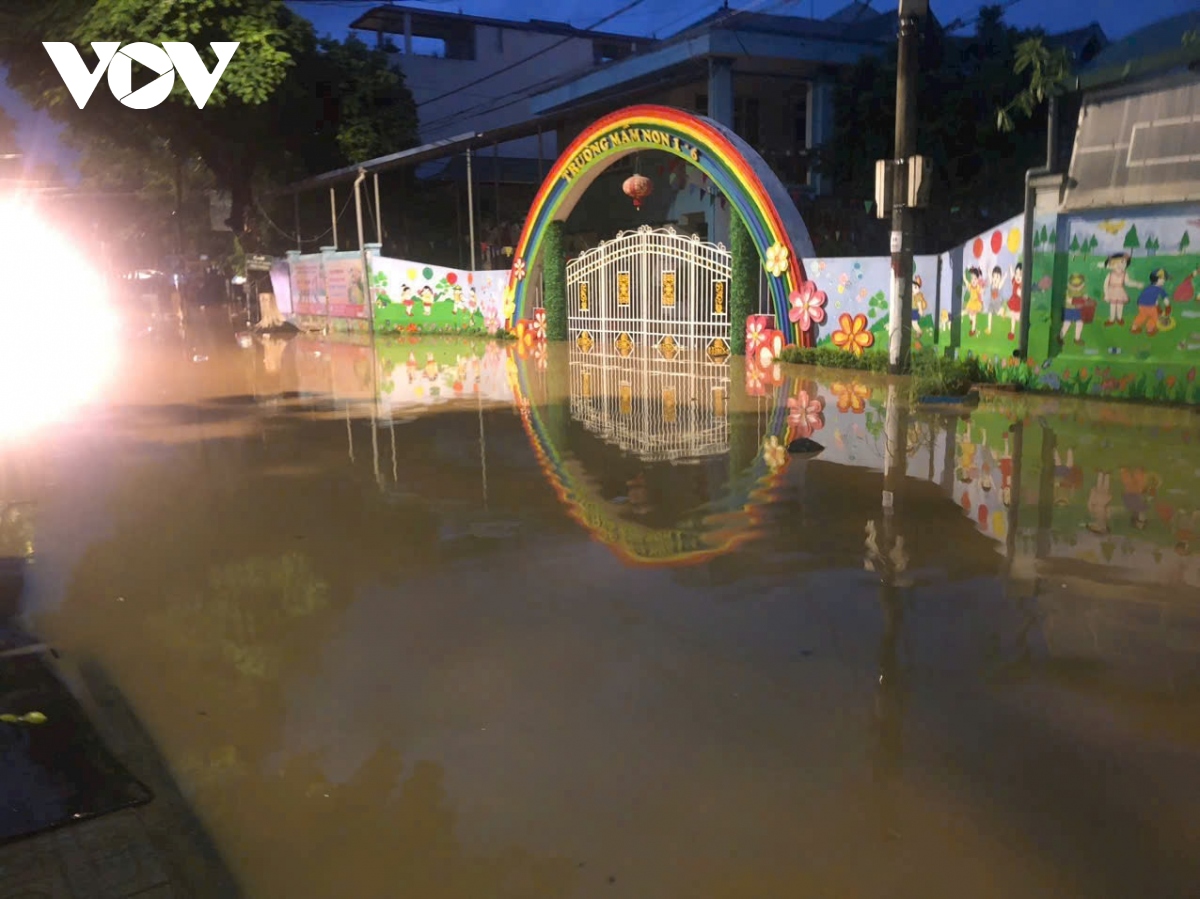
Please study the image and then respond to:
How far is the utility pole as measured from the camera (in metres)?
11.4

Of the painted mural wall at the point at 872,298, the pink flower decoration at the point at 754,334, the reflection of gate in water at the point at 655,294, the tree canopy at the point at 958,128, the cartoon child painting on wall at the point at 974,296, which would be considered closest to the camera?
the cartoon child painting on wall at the point at 974,296

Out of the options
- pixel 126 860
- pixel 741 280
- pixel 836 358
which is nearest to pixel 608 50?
pixel 741 280

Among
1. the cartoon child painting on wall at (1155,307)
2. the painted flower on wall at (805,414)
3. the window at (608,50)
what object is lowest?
the painted flower on wall at (805,414)

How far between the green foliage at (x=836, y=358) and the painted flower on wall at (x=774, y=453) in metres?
5.08

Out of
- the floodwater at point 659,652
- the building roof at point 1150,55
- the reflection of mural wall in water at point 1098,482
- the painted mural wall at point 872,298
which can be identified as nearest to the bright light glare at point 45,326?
the floodwater at point 659,652

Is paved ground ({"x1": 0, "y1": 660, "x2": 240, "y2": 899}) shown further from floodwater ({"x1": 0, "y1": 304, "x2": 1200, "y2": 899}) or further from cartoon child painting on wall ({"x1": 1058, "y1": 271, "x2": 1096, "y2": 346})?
cartoon child painting on wall ({"x1": 1058, "y1": 271, "x2": 1096, "y2": 346})

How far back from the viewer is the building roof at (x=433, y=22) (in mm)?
Result: 36906

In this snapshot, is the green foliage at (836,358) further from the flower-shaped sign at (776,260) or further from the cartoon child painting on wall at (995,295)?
the cartoon child painting on wall at (995,295)

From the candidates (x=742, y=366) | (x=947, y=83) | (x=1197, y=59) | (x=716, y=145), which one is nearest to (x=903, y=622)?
(x=1197, y=59)

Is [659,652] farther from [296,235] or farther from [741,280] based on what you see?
[296,235]

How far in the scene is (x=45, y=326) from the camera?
30.4 m

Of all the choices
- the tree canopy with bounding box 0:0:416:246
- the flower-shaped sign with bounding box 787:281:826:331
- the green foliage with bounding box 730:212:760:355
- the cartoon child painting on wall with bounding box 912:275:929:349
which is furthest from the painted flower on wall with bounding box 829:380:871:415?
the tree canopy with bounding box 0:0:416:246

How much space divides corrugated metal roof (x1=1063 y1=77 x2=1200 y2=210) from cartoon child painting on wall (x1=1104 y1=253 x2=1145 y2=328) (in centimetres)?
62

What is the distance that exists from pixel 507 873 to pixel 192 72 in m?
26.2
